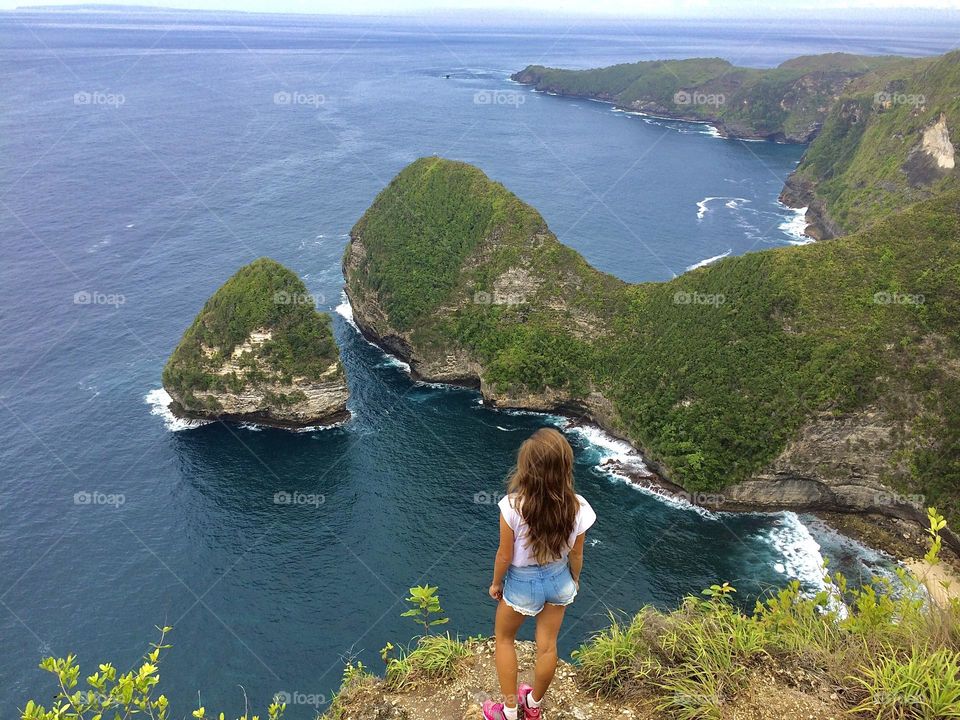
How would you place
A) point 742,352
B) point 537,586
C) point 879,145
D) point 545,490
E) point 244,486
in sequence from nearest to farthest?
point 545,490
point 537,586
point 244,486
point 742,352
point 879,145

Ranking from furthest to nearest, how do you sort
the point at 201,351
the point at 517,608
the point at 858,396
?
the point at 201,351
the point at 858,396
the point at 517,608

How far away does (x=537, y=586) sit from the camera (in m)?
8.75

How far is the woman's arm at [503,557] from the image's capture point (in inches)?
324

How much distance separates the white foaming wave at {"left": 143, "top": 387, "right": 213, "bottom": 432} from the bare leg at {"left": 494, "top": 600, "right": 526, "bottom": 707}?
189 ft

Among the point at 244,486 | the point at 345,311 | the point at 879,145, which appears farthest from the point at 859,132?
the point at 244,486

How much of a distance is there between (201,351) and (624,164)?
110 metres

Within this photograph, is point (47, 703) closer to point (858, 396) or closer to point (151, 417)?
point (151, 417)

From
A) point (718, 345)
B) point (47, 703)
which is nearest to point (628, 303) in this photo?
point (718, 345)

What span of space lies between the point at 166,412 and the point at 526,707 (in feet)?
198

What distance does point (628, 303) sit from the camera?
63562 mm

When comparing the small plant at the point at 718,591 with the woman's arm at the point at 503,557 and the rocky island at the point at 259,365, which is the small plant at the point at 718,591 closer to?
the woman's arm at the point at 503,557

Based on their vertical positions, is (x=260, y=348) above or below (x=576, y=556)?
below

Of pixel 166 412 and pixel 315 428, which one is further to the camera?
pixel 166 412

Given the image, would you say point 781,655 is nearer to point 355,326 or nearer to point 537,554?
point 537,554
